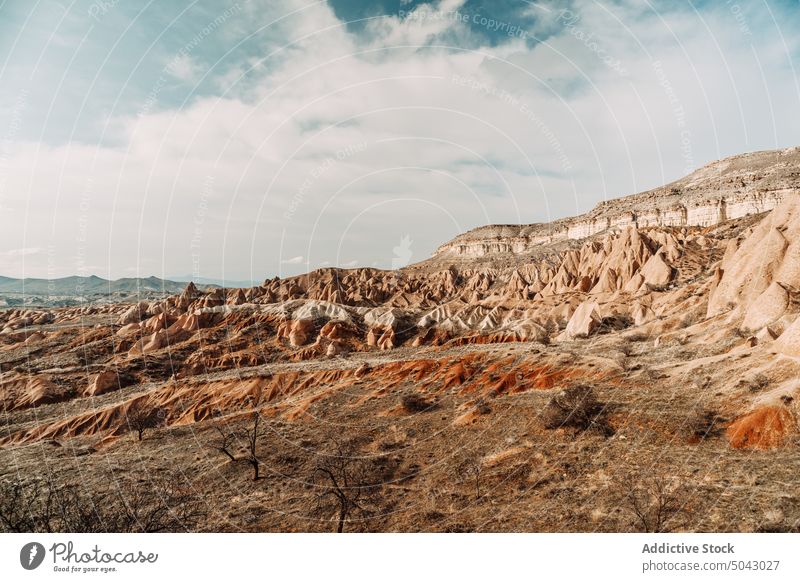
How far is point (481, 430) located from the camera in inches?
924

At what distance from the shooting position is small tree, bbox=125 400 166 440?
136ft

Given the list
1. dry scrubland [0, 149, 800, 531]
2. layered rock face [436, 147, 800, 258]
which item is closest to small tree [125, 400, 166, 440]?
dry scrubland [0, 149, 800, 531]

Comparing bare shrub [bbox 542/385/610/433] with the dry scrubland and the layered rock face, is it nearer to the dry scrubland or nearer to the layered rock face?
the dry scrubland

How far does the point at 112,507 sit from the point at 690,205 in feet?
449

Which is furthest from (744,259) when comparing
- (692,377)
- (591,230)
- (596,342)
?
(591,230)

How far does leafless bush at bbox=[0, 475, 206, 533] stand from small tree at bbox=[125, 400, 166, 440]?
17479mm

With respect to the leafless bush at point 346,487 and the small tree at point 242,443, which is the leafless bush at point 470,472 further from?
the small tree at point 242,443

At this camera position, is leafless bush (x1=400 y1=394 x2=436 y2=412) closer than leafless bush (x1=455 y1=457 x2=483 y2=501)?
No

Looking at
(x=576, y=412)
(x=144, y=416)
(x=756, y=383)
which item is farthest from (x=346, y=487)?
(x=144, y=416)

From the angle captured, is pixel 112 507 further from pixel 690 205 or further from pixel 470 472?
pixel 690 205

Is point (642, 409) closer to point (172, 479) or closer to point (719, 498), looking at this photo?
point (719, 498)

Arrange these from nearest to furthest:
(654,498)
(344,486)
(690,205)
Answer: (654,498) < (344,486) < (690,205)

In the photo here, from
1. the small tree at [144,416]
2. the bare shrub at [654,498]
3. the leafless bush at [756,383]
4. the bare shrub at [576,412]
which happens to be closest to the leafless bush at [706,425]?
the leafless bush at [756,383]
